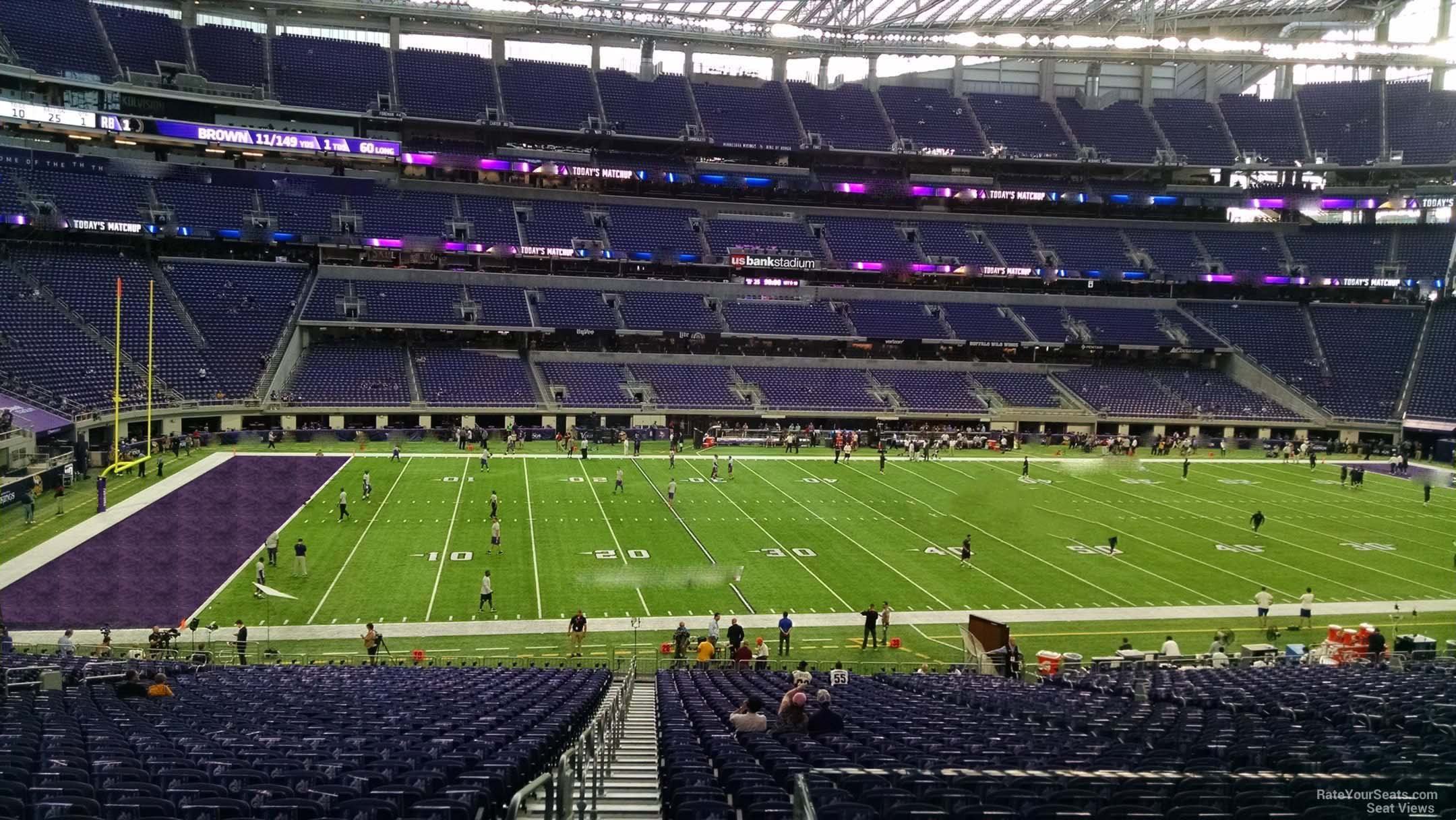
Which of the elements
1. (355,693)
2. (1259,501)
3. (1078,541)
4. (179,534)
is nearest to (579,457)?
(179,534)

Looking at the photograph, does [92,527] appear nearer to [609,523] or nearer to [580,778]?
[609,523]

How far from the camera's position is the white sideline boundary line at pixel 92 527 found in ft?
84.4

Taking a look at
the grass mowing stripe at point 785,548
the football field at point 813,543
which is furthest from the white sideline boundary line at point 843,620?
the grass mowing stripe at point 785,548

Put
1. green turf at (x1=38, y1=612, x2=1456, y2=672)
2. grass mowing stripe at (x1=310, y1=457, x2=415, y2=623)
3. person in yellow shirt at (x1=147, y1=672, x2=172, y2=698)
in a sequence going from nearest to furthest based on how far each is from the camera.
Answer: person in yellow shirt at (x1=147, y1=672, x2=172, y2=698), green turf at (x1=38, y1=612, x2=1456, y2=672), grass mowing stripe at (x1=310, y1=457, x2=415, y2=623)

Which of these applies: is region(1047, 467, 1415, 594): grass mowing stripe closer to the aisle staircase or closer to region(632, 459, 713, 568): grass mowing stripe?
region(632, 459, 713, 568): grass mowing stripe

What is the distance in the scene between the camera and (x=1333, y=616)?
2609cm

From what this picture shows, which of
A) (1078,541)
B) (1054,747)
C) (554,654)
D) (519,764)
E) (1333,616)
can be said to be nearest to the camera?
(519,764)

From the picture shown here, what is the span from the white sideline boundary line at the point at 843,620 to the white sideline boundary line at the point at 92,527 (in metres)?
5.50

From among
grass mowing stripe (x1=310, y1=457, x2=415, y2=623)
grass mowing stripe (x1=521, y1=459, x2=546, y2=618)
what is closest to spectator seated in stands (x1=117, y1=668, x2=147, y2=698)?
grass mowing stripe (x1=310, y1=457, x2=415, y2=623)

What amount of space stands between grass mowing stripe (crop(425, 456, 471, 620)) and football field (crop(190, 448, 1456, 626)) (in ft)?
0.38

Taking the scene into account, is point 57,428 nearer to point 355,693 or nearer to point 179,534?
point 179,534

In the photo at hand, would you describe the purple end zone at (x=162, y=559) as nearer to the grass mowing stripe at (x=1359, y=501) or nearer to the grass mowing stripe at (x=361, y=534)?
the grass mowing stripe at (x=361, y=534)

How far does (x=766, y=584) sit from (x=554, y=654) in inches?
301

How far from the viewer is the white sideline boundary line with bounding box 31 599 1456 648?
2248 centimetres
